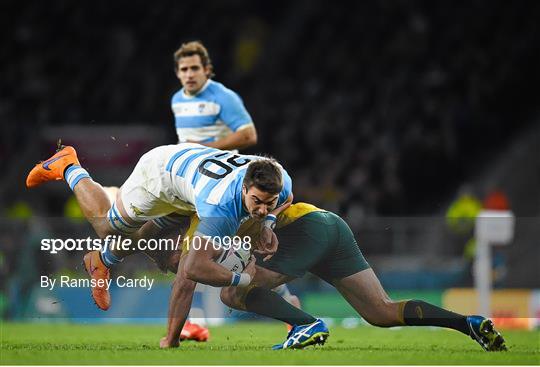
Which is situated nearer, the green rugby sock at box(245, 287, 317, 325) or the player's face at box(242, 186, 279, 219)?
the player's face at box(242, 186, 279, 219)

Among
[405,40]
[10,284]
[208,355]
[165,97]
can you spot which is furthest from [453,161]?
[208,355]

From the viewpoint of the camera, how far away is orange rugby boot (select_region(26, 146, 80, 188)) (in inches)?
354

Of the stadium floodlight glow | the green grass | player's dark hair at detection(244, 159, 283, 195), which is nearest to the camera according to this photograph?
the green grass

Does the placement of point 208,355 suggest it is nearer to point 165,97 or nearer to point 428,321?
point 428,321

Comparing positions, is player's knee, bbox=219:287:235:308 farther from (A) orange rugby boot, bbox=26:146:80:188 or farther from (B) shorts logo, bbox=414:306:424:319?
(A) orange rugby boot, bbox=26:146:80:188

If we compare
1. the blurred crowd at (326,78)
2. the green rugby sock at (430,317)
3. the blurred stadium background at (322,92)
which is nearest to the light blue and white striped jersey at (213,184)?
the green rugby sock at (430,317)

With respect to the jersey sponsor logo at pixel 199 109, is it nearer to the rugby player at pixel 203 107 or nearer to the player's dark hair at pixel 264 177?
the rugby player at pixel 203 107

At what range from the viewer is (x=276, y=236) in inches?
330

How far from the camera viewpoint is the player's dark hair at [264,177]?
25.3 ft

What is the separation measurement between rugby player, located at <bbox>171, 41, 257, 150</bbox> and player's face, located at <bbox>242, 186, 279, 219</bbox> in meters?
2.13

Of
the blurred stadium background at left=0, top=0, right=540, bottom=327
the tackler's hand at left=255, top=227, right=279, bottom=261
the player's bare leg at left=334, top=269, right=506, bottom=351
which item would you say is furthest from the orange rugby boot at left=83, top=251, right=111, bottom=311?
the blurred stadium background at left=0, top=0, right=540, bottom=327

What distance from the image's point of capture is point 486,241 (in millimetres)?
12711

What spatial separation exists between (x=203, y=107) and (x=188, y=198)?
75.3 inches

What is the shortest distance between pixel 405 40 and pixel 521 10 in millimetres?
2006
